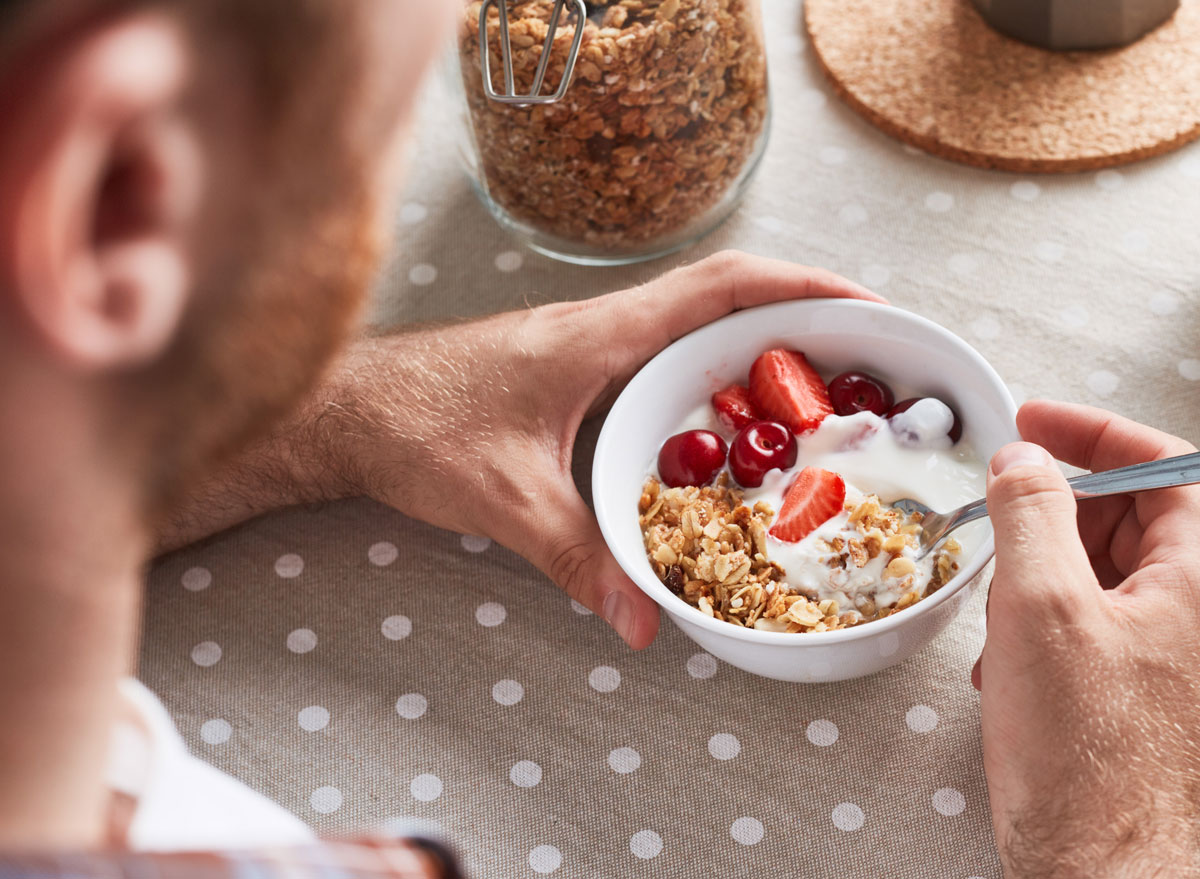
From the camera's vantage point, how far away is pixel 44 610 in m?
0.26

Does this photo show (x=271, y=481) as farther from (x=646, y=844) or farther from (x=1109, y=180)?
(x=1109, y=180)

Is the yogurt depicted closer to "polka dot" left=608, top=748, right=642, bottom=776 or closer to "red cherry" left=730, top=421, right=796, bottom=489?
"red cherry" left=730, top=421, right=796, bottom=489

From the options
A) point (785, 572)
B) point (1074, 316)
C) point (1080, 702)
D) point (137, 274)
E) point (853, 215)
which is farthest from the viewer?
point (853, 215)

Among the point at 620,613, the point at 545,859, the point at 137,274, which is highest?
the point at 137,274

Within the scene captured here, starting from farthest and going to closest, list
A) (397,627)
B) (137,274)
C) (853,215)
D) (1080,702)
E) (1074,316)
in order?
(853,215), (1074,316), (397,627), (1080,702), (137,274)

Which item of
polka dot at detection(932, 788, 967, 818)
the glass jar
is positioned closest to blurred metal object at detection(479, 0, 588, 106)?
the glass jar

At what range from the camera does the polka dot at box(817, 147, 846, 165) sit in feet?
3.26

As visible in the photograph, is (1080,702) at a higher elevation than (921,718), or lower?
higher

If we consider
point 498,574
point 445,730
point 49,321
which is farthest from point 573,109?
point 49,321

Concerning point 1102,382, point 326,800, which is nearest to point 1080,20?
point 1102,382

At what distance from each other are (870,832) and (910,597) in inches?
5.9

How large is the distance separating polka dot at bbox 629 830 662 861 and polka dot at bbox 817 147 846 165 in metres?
0.66

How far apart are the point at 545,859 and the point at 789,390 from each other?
346 mm

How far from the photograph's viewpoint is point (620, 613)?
0.66m
